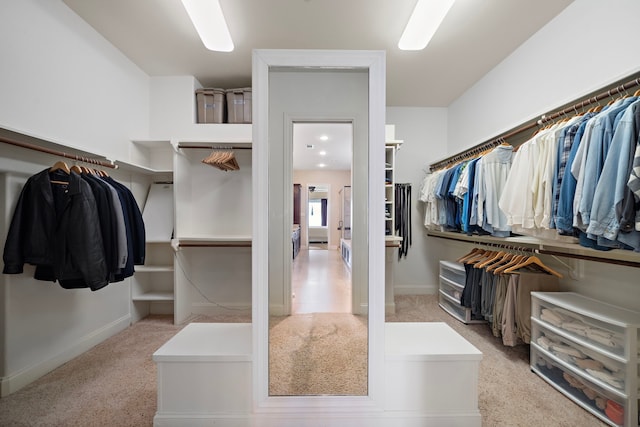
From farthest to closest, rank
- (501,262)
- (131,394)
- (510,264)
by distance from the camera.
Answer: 1. (501,262)
2. (510,264)
3. (131,394)

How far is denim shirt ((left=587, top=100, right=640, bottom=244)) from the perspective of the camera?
3.95 ft

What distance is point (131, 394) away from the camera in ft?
5.46

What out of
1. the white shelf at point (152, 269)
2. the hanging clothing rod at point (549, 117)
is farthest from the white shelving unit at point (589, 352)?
the white shelf at point (152, 269)

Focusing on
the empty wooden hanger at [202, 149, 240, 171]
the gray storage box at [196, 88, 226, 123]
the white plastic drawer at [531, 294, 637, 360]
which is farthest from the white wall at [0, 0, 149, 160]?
the white plastic drawer at [531, 294, 637, 360]

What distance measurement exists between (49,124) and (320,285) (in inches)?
88.2

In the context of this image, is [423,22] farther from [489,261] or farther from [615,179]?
[489,261]

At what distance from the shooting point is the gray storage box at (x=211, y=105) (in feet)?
9.39

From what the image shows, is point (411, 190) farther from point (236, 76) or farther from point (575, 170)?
point (236, 76)

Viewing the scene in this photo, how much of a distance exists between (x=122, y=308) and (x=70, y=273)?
112 cm

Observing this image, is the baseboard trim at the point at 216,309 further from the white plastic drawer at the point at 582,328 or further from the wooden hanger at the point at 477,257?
the white plastic drawer at the point at 582,328

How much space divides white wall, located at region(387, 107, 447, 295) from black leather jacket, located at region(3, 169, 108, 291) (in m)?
3.32

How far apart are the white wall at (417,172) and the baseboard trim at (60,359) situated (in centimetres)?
327

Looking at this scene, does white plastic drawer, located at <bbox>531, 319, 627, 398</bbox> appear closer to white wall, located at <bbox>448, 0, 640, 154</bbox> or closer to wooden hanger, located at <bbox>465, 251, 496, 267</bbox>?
wooden hanger, located at <bbox>465, 251, 496, 267</bbox>

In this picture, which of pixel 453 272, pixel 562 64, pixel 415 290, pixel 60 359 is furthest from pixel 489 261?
pixel 60 359
